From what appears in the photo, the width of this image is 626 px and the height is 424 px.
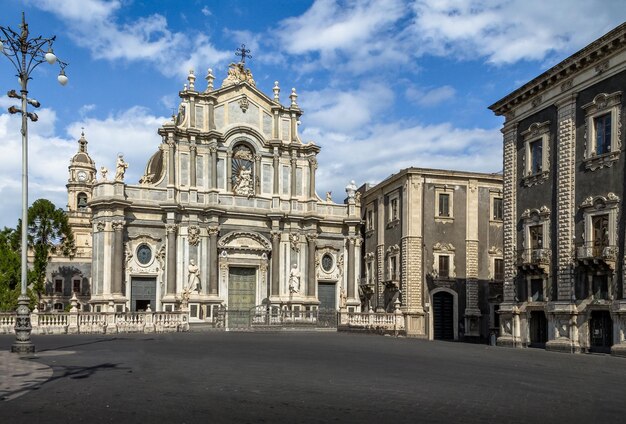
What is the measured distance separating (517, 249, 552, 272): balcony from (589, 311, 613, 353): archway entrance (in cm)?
324

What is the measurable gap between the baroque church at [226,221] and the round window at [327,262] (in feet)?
0.25

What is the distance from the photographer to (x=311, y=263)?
4788 cm

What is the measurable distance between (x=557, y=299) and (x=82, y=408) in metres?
21.8

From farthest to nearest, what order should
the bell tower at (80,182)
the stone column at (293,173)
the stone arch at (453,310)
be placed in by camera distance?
the bell tower at (80,182), the stone column at (293,173), the stone arch at (453,310)

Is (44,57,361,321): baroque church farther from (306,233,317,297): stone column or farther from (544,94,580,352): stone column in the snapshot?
(544,94,580,352): stone column

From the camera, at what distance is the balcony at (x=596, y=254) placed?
79.4ft

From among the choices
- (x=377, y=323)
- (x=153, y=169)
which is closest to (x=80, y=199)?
(x=153, y=169)

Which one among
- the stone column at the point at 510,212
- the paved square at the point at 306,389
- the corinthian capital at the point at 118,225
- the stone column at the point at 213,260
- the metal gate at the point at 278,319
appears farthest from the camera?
the stone column at the point at 213,260

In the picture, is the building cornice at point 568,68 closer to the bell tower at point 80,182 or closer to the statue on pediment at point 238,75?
the statue on pediment at point 238,75

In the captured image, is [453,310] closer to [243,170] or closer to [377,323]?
[377,323]

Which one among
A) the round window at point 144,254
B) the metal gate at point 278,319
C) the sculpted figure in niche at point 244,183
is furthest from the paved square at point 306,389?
the sculpted figure in niche at point 244,183

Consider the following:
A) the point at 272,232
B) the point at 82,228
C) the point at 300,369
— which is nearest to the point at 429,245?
the point at 272,232

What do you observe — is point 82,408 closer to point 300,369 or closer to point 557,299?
point 300,369

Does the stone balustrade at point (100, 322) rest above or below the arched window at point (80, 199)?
below
